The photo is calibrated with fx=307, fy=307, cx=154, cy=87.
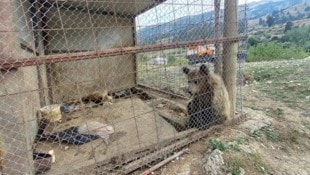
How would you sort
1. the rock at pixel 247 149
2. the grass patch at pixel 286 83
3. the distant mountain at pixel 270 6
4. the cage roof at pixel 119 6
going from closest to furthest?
the rock at pixel 247 149, the cage roof at pixel 119 6, the grass patch at pixel 286 83, the distant mountain at pixel 270 6

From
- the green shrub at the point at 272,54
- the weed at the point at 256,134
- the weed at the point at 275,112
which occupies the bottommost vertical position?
the weed at the point at 256,134

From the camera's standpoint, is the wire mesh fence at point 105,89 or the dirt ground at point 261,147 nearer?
the wire mesh fence at point 105,89

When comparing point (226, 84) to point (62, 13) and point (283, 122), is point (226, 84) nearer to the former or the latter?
point (283, 122)

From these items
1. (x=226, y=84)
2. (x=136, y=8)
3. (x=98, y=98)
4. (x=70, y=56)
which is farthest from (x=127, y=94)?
(x=70, y=56)

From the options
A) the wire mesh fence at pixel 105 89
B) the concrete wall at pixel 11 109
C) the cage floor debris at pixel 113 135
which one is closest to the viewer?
the concrete wall at pixel 11 109

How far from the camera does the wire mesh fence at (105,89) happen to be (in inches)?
110

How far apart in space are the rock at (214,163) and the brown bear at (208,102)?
0.79 m

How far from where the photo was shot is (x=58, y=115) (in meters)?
4.91

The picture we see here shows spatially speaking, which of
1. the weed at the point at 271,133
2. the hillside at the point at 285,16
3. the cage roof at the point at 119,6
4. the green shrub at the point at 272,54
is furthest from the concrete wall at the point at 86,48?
the hillside at the point at 285,16

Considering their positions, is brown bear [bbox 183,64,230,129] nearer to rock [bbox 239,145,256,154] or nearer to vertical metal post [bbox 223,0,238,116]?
vertical metal post [bbox 223,0,238,116]

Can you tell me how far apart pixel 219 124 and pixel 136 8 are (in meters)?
3.28

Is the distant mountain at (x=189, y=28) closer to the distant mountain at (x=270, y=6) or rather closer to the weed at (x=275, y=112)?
the weed at (x=275, y=112)

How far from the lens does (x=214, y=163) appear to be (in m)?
3.56

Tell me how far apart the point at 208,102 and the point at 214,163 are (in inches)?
47.4
